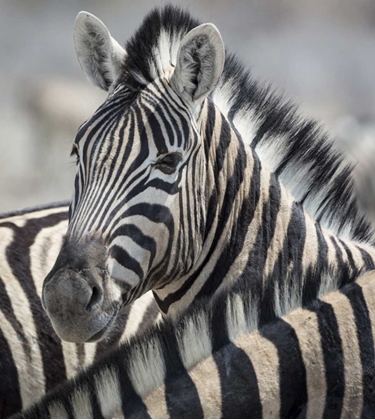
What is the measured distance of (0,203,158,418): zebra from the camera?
16.3ft

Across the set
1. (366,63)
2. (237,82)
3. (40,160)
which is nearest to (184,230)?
(237,82)

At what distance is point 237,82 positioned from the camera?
4.71 m

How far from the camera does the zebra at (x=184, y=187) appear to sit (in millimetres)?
3902

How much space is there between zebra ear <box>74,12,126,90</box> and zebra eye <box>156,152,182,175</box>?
0.67 meters

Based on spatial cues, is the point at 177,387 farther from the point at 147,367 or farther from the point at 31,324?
the point at 31,324

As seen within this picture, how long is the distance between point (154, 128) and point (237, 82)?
2.74 ft

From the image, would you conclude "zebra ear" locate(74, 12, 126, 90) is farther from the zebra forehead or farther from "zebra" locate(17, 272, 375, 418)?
"zebra" locate(17, 272, 375, 418)

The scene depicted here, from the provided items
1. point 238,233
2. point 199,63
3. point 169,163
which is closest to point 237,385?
point 169,163

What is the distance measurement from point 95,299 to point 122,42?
48.3 feet

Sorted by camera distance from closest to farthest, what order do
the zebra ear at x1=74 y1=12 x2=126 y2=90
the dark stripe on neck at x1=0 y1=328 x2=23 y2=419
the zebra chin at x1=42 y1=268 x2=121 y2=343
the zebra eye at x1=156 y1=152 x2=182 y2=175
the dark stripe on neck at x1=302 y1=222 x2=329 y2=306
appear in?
the dark stripe on neck at x1=302 y1=222 x2=329 y2=306, the zebra chin at x1=42 y1=268 x2=121 y2=343, the zebra eye at x1=156 y1=152 x2=182 y2=175, the zebra ear at x1=74 y1=12 x2=126 y2=90, the dark stripe on neck at x1=0 y1=328 x2=23 y2=419

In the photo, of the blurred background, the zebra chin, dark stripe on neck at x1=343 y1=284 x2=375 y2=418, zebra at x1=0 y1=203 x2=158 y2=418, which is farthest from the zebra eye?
the blurred background

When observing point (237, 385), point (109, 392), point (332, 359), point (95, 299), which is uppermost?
point (332, 359)

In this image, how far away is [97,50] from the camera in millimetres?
4598

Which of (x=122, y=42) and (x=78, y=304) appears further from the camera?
(x=122, y=42)
